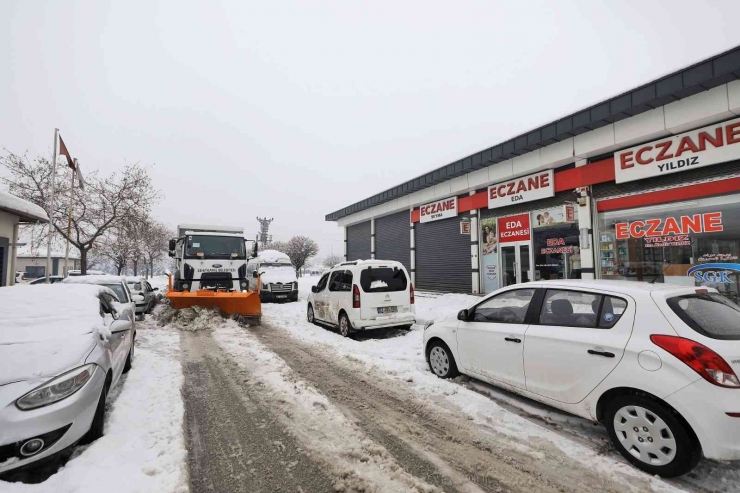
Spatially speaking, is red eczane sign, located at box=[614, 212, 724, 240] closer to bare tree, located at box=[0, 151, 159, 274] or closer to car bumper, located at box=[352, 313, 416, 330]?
car bumper, located at box=[352, 313, 416, 330]

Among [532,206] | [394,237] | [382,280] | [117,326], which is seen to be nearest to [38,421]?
[117,326]

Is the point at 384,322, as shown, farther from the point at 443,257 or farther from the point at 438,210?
the point at 438,210

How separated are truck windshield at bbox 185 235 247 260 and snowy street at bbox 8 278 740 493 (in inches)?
257

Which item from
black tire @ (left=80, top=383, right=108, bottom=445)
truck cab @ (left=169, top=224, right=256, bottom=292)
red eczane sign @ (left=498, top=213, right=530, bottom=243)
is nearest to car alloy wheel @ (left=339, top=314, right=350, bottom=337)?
truck cab @ (left=169, top=224, right=256, bottom=292)

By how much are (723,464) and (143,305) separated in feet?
47.2

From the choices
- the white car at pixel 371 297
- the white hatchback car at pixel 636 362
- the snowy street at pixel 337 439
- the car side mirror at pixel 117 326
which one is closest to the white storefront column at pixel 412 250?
the white car at pixel 371 297

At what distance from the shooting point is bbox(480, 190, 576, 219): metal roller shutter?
12141 mm

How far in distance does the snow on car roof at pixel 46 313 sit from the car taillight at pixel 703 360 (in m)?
5.52

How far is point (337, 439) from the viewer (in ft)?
11.2

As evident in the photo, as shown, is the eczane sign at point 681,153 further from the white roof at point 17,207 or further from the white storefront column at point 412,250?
the white roof at point 17,207

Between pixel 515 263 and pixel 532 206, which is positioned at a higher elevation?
pixel 532 206

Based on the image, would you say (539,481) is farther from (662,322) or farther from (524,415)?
(662,322)

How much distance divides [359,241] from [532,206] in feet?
48.0

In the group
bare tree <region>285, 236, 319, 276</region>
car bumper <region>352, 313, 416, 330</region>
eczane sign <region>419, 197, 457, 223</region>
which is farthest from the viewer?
bare tree <region>285, 236, 319, 276</region>
